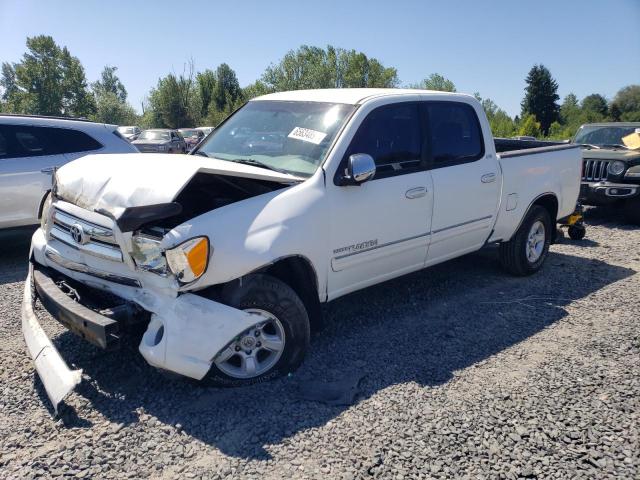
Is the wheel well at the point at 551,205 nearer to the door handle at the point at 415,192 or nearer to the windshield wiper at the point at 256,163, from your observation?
the door handle at the point at 415,192

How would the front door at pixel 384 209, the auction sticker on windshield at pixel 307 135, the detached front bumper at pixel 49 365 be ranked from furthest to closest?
the auction sticker on windshield at pixel 307 135, the front door at pixel 384 209, the detached front bumper at pixel 49 365

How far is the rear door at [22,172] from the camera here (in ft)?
20.9

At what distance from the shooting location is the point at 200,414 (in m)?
3.11

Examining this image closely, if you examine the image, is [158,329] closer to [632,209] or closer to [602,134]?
[632,209]

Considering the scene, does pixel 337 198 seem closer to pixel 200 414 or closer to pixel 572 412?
pixel 200 414

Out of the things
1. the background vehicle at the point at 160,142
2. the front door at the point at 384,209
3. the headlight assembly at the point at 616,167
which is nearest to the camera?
the front door at the point at 384,209

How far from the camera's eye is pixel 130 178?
10.8 feet

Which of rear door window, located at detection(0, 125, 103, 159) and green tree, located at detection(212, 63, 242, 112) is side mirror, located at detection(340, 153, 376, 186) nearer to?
rear door window, located at detection(0, 125, 103, 159)

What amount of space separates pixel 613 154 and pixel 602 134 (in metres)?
1.51

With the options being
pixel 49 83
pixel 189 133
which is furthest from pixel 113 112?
pixel 189 133

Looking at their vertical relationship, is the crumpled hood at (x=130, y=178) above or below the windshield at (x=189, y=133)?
below

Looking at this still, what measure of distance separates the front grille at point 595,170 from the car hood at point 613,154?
0.09m

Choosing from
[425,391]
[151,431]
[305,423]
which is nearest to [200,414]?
[151,431]

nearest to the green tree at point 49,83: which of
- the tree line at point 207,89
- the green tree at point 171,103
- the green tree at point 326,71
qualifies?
the tree line at point 207,89
